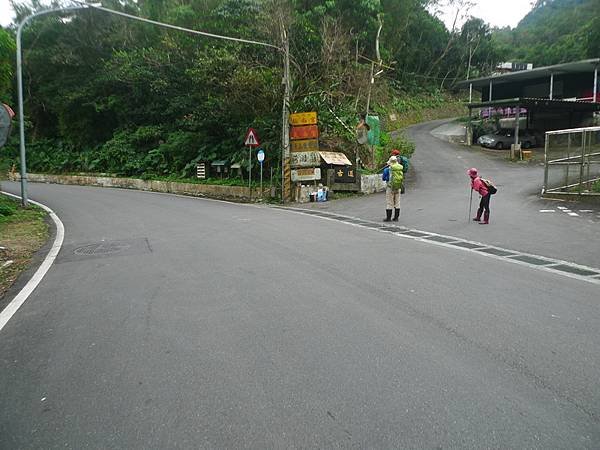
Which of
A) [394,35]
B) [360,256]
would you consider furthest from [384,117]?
[360,256]

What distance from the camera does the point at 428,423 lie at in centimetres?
317

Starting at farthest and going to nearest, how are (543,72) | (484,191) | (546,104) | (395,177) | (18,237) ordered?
(543,72) → (546,104) → (395,177) → (484,191) → (18,237)

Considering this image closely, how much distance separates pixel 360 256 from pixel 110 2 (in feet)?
117

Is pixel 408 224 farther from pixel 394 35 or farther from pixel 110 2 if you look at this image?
pixel 394 35

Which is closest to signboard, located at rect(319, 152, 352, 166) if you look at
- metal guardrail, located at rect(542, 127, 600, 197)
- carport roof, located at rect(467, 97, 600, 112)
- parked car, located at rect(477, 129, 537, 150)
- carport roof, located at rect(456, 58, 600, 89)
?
metal guardrail, located at rect(542, 127, 600, 197)

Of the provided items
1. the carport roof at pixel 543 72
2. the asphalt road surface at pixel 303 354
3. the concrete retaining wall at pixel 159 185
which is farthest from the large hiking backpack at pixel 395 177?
the carport roof at pixel 543 72

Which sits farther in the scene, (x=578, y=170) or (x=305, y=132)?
(x=305, y=132)

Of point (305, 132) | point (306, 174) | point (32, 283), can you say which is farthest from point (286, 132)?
point (32, 283)

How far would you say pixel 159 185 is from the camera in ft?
89.6

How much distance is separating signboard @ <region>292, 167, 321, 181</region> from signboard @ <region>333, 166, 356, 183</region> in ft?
3.45

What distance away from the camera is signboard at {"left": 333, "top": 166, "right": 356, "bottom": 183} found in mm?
20562

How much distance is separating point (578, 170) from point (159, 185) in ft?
65.0

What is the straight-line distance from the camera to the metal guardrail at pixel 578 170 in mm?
15484

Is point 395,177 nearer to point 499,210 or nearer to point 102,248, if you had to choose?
point 499,210
